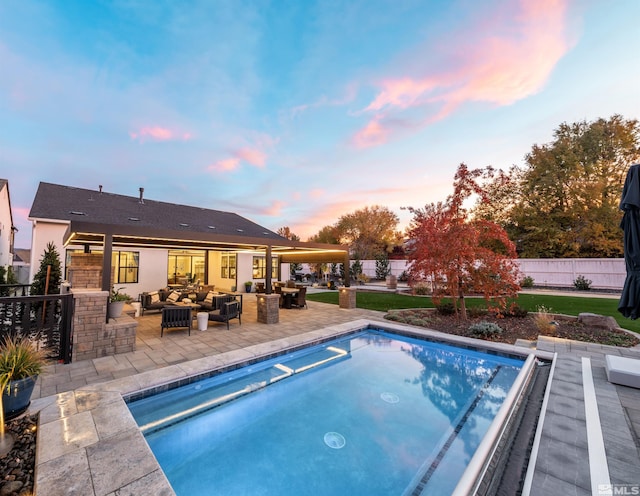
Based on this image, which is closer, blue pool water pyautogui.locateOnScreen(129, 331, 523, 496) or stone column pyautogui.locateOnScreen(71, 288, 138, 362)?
blue pool water pyautogui.locateOnScreen(129, 331, 523, 496)

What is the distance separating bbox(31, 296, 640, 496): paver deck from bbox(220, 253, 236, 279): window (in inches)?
417

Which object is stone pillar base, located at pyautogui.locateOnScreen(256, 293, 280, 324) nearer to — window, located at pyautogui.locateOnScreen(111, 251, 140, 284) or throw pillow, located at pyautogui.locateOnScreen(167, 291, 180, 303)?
throw pillow, located at pyautogui.locateOnScreen(167, 291, 180, 303)

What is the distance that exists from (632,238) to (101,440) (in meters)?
6.94

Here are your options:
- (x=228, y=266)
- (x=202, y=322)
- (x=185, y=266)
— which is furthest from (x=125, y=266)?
(x=202, y=322)

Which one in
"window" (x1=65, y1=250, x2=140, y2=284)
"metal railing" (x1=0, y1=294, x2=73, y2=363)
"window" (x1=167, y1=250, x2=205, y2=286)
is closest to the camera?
"metal railing" (x1=0, y1=294, x2=73, y2=363)

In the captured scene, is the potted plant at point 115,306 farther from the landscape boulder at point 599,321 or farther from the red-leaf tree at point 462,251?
the landscape boulder at point 599,321

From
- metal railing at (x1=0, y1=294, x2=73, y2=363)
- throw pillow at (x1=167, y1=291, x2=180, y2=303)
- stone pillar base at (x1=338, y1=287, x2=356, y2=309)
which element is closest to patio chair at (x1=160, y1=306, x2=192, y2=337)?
metal railing at (x1=0, y1=294, x2=73, y2=363)

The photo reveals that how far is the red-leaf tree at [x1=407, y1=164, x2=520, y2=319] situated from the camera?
800 cm

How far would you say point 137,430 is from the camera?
3.06 meters

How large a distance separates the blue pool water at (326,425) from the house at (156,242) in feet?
11.9

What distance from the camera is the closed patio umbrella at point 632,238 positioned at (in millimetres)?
3328

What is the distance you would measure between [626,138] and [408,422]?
30.4 metres

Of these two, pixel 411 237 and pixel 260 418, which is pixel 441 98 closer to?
pixel 411 237

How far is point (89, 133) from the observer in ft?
38.3
